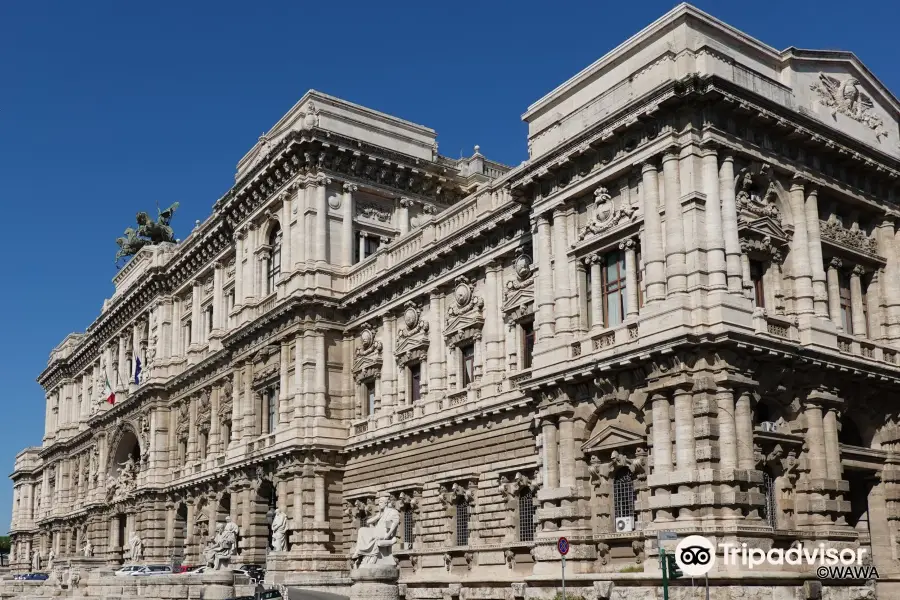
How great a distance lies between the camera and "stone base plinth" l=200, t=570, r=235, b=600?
35.2m

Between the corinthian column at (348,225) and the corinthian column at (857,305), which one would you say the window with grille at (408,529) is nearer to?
the corinthian column at (348,225)

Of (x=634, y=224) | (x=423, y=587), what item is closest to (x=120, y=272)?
(x=423, y=587)

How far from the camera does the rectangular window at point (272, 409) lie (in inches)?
1852

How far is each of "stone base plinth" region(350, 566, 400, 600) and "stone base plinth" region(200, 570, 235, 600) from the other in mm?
8989

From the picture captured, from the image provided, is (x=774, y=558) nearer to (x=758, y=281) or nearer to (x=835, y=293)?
(x=758, y=281)

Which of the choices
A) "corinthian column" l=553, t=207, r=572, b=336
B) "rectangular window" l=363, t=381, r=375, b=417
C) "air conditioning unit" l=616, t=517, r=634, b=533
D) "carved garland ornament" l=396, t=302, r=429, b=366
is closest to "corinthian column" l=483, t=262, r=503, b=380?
"carved garland ornament" l=396, t=302, r=429, b=366

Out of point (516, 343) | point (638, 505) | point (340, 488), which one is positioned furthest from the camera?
point (340, 488)

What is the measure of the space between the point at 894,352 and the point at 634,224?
29.0ft

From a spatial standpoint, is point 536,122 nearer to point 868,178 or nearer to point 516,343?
point 516,343

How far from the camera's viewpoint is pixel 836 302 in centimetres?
2994

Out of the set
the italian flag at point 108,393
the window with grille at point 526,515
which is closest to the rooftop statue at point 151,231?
the italian flag at point 108,393

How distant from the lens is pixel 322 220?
149 ft

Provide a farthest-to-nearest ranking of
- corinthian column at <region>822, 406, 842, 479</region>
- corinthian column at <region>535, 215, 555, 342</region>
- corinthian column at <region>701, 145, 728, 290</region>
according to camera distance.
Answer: corinthian column at <region>535, 215, 555, 342</region>, corinthian column at <region>822, 406, 842, 479</region>, corinthian column at <region>701, 145, 728, 290</region>

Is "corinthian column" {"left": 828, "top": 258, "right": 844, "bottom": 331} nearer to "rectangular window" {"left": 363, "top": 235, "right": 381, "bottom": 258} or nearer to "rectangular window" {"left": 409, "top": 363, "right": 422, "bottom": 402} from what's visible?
"rectangular window" {"left": 409, "top": 363, "right": 422, "bottom": 402}
